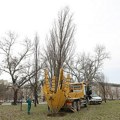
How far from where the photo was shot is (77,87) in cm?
2520

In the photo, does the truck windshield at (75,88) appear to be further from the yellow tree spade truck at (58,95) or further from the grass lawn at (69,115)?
the yellow tree spade truck at (58,95)

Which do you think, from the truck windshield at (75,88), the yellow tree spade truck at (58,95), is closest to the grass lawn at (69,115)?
the yellow tree spade truck at (58,95)

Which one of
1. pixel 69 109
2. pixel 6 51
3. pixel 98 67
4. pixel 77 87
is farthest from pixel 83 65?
pixel 69 109

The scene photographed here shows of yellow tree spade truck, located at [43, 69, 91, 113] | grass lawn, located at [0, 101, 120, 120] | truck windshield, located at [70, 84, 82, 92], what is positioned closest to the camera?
grass lawn, located at [0, 101, 120, 120]

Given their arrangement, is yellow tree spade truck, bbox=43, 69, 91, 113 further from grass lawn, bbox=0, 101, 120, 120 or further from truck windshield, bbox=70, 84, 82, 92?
truck windshield, bbox=70, 84, 82, 92

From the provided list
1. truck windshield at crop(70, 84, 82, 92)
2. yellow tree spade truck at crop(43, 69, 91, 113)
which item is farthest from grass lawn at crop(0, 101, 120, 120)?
truck windshield at crop(70, 84, 82, 92)

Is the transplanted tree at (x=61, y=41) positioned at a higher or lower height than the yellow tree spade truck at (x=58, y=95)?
higher

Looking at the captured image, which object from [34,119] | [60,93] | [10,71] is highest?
[10,71]

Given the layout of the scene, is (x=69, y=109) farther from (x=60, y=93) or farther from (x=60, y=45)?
(x=60, y=45)

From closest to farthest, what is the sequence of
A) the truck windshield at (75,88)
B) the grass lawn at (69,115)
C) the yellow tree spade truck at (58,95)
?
the grass lawn at (69,115), the yellow tree spade truck at (58,95), the truck windshield at (75,88)

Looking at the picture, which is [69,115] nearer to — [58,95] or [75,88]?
[58,95]

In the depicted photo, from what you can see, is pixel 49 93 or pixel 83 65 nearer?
pixel 49 93

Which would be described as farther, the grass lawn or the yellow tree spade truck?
the yellow tree spade truck

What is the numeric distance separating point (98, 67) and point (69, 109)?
3336 cm
